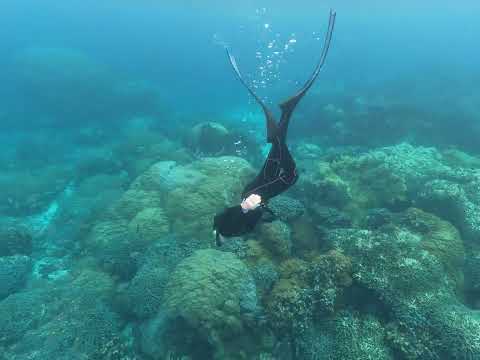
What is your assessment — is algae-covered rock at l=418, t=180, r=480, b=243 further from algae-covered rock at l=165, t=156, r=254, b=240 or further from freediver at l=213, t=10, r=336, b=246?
freediver at l=213, t=10, r=336, b=246

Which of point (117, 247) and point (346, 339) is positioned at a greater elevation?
point (346, 339)

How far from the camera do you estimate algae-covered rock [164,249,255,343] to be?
20.5ft

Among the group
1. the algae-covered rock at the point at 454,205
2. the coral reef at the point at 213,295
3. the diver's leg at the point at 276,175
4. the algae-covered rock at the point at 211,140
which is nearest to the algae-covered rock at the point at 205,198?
the coral reef at the point at 213,295

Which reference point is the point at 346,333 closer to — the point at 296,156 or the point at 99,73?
the point at 296,156

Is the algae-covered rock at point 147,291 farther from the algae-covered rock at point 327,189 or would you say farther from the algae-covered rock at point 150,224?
the algae-covered rock at point 327,189

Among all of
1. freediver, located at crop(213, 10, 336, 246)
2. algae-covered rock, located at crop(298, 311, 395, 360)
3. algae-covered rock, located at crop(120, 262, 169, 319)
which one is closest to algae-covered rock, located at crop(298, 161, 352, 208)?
algae-covered rock, located at crop(298, 311, 395, 360)

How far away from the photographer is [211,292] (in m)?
6.57

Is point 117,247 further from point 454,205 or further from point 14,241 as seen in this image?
point 454,205

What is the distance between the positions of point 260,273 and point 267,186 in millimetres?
4710

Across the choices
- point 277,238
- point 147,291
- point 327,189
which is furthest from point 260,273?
point 327,189

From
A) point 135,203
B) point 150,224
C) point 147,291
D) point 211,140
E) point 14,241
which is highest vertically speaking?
point 147,291

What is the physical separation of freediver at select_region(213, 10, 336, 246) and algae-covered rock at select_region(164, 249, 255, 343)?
13.7ft

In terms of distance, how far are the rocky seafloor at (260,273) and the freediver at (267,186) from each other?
164 inches

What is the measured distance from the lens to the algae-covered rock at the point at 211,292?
625cm
